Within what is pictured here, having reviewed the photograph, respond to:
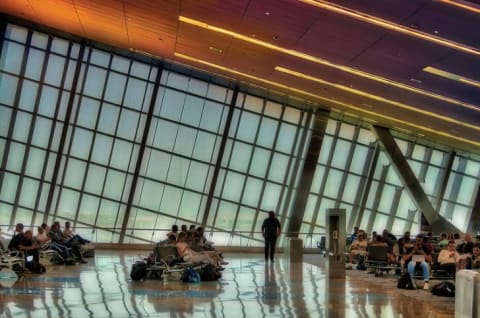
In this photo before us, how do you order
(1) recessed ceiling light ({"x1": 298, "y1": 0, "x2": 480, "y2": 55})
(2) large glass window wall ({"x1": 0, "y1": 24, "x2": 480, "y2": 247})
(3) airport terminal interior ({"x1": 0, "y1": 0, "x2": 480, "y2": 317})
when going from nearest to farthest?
(1) recessed ceiling light ({"x1": 298, "y1": 0, "x2": 480, "y2": 55})
(3) airport terminal interior ({"x1": 0, "y1": 0, "x2": 480, "y2": 317})
(2) large glass window wall ({"x1": 0, "y1": 24, "x2": 480, "y2": 247})

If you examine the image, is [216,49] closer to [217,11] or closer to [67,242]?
[217,11]

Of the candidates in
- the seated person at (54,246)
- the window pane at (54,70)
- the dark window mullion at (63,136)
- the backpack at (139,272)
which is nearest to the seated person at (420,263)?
the backpack at (139,272)

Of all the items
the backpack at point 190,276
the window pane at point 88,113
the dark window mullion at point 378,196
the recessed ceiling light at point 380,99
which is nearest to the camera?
the backpack at point 190,276

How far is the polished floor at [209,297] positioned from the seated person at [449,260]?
1.52 metres

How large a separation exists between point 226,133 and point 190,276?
1507 centimetres

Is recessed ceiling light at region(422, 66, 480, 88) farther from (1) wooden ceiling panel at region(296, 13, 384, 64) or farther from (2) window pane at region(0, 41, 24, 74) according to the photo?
(2) window pane at region(0, 41, 24, 74)

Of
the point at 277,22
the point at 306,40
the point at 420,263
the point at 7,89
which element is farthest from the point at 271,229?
the point at 7,89

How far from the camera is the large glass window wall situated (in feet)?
82.1

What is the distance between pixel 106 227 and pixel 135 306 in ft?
55.9

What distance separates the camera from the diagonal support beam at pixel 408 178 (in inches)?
1072

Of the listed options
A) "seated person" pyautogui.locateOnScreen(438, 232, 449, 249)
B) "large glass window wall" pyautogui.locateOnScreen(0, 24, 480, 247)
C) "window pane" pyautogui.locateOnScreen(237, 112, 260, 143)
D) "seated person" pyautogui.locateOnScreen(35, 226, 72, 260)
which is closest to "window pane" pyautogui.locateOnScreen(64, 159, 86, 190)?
"large glass window wall" pyautogui.locateOnScreen(0, 24, 480, 247)

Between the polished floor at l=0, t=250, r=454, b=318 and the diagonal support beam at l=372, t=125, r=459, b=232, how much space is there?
1419 centimetres

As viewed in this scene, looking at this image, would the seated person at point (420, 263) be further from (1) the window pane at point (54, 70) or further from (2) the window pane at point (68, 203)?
(1) the window pane at point (54, 70)

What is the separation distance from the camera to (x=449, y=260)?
13.5m
